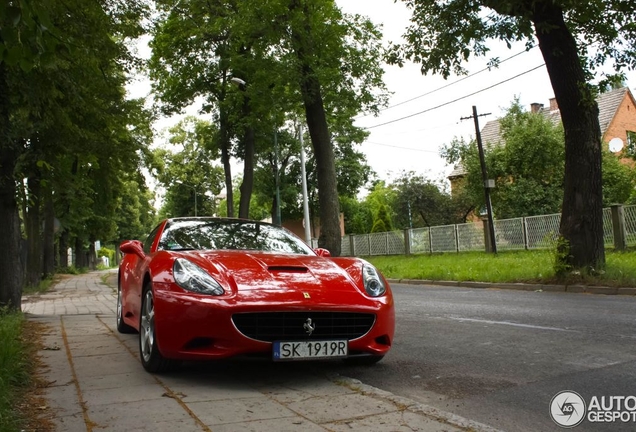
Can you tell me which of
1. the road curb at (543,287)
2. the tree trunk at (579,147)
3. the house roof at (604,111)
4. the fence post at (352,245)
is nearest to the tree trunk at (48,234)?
the fence post at (352,245)

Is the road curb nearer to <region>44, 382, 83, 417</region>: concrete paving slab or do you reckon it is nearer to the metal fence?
the metal fence

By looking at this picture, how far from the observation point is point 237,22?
732 inches

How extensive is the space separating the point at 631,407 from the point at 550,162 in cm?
2987

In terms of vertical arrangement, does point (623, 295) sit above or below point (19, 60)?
below

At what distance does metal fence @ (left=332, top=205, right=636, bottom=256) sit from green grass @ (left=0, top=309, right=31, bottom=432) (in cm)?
1645

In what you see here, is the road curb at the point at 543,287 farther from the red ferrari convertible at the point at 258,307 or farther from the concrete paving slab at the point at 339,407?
the concrete paving slab at the point at 339,407

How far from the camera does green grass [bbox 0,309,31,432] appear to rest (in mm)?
Result: 3195

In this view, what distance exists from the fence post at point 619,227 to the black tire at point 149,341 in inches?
717

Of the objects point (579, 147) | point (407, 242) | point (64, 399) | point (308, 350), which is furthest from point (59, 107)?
point (407, 242)

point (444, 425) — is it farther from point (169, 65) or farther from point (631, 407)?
point (169, 65)

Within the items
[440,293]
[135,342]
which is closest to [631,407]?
[135,342]

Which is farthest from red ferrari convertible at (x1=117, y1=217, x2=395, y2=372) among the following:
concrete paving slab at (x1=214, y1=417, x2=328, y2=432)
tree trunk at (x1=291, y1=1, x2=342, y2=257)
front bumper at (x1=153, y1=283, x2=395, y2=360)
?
tree trunk at (x1=291, y1=1, x2=342, y2=257)

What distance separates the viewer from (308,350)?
429 cm

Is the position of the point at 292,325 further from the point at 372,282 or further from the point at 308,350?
the point at 372,282
